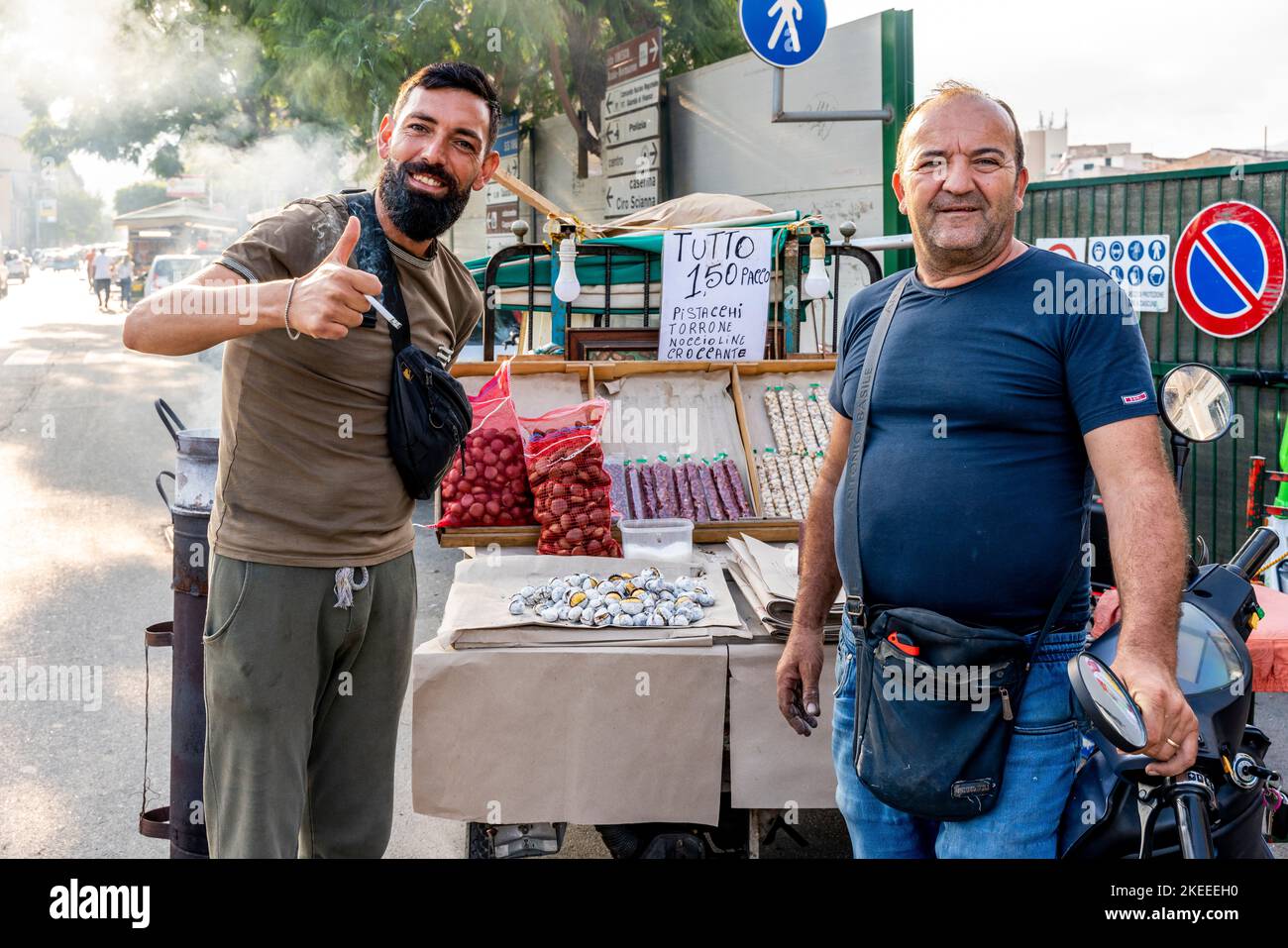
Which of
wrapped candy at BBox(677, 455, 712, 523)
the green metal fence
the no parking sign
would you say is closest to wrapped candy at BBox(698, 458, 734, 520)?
wrapped candy at BBox(677, 455, 712, 523)

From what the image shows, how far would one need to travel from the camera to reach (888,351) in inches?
93.1

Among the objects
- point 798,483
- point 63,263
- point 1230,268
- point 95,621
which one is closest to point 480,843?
point 798,483

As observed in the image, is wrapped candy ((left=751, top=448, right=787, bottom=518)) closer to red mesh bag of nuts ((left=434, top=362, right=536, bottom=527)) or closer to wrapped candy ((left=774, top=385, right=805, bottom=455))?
wrapped candy ((left=774, top=385, right=805, bottom=455))

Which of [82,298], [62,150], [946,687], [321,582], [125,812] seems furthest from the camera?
[82,298]

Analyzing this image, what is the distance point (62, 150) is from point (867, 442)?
28.8 m

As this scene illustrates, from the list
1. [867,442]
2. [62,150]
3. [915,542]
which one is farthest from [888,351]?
[62,150]

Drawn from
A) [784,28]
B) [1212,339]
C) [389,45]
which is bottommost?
[1212,339]

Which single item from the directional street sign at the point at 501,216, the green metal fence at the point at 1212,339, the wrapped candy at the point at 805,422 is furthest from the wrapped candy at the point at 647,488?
the directional street sign at the point at 501,216

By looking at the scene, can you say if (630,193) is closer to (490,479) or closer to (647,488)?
(647,488)

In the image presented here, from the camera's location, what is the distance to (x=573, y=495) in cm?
427

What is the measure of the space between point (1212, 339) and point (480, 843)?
245 inches

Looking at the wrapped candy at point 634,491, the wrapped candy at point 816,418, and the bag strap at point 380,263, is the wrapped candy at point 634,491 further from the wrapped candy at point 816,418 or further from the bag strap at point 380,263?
the bag strap at point 380,263
